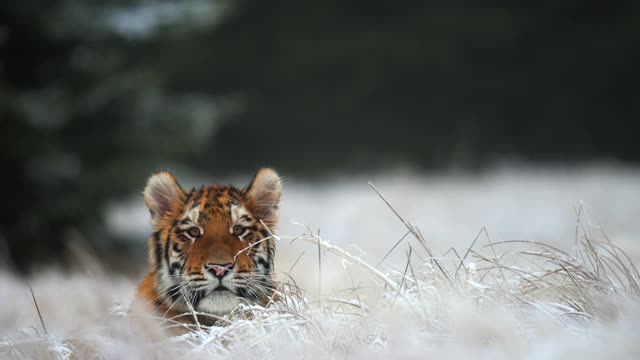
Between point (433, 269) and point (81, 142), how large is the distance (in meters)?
7.11

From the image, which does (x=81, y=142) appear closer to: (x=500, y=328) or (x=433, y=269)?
(x=433, y=269)

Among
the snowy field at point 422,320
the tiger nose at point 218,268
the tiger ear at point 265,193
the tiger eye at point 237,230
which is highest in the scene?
the tiger ear at point 265,193

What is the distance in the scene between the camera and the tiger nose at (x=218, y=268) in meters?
2.48

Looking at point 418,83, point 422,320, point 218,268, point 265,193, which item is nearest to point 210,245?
point 218,268

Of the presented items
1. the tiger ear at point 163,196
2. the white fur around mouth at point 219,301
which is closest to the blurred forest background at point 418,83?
the tiger ear at point 163,196

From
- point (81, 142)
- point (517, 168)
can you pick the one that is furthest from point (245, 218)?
point (517, 168)

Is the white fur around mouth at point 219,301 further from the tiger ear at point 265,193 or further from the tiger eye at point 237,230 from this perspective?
the tiger ear at point 265,193

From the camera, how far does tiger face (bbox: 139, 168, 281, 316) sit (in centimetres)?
253

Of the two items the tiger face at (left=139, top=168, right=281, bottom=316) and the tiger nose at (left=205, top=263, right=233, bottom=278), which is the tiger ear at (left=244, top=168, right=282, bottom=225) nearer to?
the tiger face at (left=139, top=168, right=281, bottom=316)

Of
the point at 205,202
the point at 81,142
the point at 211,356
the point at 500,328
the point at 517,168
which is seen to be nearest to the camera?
the point at 500,328

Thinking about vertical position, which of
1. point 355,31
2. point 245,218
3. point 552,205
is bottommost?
point 552,205

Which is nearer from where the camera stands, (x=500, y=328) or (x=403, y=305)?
(x=500, y=328)

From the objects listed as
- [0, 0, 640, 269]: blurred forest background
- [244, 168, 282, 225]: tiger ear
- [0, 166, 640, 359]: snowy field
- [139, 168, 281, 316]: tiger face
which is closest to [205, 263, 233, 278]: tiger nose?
[139, 168, 281, 316]: tiger face

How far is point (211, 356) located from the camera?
2.30 meters
